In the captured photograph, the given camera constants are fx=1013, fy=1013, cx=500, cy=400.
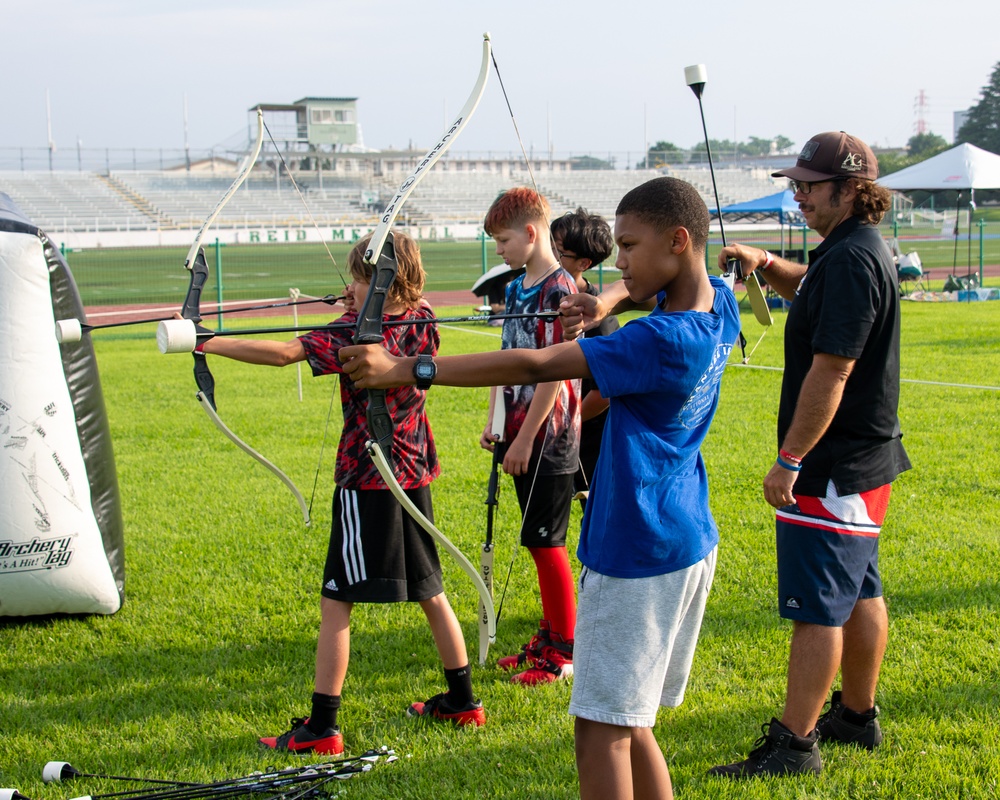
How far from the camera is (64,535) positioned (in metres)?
4.35

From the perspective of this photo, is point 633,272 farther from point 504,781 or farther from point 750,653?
point 750,653

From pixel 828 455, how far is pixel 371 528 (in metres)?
1.45

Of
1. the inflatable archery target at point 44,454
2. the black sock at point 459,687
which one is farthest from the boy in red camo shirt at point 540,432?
the inflatable archery target at point 44,454

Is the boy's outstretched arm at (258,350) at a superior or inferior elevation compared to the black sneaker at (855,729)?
superior

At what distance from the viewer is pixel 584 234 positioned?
13.4 ft

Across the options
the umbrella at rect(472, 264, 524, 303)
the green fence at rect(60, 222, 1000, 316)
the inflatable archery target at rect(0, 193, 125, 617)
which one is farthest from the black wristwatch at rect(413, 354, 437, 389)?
the green fence at rect(60, 222, 1000, 316)

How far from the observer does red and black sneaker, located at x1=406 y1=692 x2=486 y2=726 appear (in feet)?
11.3

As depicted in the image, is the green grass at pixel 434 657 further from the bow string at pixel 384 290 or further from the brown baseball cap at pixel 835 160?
the brown baseball cap at pixel 835 160

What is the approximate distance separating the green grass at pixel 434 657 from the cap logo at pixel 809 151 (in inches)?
72.6

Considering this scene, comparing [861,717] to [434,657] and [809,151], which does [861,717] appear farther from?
[809,151]

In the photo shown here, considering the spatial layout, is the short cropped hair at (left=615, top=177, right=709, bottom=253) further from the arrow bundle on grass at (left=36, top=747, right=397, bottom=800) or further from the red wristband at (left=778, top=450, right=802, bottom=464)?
the arrow bundle on grass at (left=36, top=747, right=397, bottom=800)

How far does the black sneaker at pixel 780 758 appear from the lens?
118 inches

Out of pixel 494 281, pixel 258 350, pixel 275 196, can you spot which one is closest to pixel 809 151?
pixel 258 350

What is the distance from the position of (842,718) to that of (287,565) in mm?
2893
